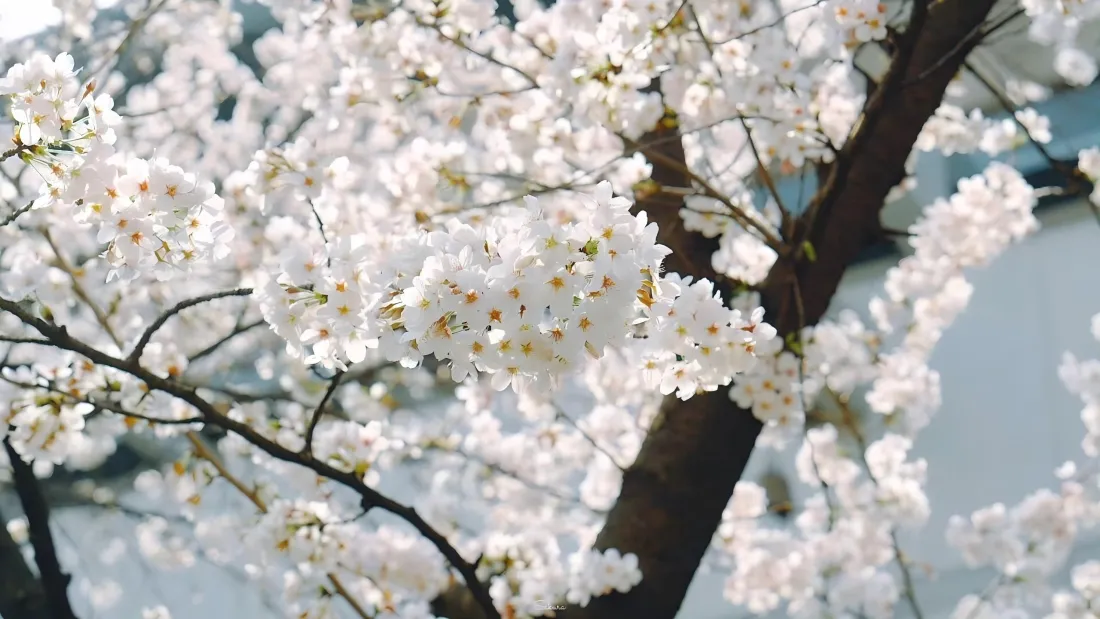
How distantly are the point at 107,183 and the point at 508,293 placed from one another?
1.61 ft

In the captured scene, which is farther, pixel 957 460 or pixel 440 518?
pixel 957 460

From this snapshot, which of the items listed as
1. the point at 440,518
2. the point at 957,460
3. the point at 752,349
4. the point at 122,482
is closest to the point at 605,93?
the point at 752,349

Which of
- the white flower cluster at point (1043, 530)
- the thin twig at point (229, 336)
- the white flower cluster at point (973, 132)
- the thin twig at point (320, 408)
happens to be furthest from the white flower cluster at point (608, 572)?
the white flower cluster at point (1043, 530)

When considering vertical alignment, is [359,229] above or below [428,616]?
above

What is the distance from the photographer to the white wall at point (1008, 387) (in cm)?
444


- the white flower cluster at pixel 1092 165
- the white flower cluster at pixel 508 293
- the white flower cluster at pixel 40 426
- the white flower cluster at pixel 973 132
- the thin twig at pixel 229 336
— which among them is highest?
the white flower cluster at pixel 973 132

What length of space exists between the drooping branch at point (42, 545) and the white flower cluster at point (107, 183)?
2.69 feet

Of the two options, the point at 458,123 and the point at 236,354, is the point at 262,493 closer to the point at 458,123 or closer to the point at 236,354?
the point at 458,123

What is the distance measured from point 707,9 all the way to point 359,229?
3.16 feet

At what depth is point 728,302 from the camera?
183cm

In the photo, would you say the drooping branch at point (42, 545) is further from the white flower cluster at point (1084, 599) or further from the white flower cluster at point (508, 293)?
the white flower cluster at point (1084, 599)

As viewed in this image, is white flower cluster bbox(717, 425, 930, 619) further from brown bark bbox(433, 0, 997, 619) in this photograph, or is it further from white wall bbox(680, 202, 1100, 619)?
white wall bbox(680, 202, 1100, 619)

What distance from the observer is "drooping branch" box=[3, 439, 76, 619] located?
163 centimetres

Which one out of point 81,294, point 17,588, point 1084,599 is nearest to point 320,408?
point 17,588
